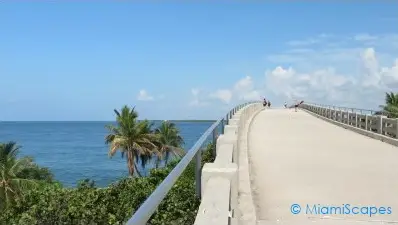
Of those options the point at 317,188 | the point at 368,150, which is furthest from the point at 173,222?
the point at 368,150

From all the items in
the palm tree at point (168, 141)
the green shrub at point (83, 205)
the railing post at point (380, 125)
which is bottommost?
the green shrub at point (83, 205)

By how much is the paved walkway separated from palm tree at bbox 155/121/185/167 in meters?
42.9

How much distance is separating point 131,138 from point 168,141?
870 cm

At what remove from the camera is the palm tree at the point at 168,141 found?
2344 inches

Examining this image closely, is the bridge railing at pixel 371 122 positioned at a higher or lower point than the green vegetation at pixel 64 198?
higher

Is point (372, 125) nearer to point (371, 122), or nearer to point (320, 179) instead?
point (371, 122)

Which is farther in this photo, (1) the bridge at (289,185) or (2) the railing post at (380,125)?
(2) the railing post at (380,125)

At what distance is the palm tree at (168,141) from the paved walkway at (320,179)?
4288cm

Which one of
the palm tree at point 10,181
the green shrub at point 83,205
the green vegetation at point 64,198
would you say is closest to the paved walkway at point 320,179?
the green vegetation at point 64,198

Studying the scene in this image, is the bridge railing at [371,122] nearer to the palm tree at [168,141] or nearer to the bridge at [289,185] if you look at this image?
the bridge at [289,185]

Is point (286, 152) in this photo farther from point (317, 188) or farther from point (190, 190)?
point (190, 190)

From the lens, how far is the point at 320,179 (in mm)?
10242

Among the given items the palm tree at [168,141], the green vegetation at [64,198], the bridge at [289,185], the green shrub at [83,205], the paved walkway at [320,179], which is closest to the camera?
the bridge at [289,185]

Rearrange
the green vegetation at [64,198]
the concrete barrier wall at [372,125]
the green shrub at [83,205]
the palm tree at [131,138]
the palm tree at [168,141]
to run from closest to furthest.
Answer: the concrete barrier wall at [372,125]
the green shrub at [83,205]
the green vegetation at [64,198]
the palm tree at [131,138]
the palm tree at [168,141]
